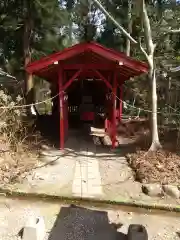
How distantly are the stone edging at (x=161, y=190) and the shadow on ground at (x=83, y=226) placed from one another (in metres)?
1.21

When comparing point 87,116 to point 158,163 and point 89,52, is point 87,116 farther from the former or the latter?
point 158,163

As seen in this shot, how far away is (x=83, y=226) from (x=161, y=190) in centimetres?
207

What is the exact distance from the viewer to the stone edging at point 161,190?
20.4ft

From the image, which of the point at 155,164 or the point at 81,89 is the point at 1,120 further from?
the point at 81,89

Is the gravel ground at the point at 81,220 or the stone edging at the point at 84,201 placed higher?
the stone edging at the point at 84,201

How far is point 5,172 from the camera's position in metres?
6.85

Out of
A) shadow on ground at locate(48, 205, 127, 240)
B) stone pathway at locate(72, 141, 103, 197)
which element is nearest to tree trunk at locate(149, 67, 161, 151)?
stone pathway at locate(72, 141, 103, 197)

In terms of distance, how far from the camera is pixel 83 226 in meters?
5.16

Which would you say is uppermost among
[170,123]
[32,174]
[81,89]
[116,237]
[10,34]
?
[10,34]

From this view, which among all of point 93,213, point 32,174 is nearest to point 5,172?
point 32,174

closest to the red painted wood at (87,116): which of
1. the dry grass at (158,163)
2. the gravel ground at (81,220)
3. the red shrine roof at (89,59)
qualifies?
the dry grass at (158,163)

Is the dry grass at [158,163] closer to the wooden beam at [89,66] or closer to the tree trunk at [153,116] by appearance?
the tree trunk at [153,116]

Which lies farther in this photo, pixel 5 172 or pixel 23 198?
pixel 5 172

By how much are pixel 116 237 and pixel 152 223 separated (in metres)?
0.88
